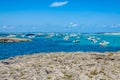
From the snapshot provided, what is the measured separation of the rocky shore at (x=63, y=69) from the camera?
20.1 m

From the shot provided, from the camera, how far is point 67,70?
2172 cm

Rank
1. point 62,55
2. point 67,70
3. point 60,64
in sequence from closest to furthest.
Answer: point 67,70 → point 60,64 → point 62,55

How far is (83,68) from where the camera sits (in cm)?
2255

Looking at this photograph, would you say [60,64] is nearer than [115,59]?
Yes

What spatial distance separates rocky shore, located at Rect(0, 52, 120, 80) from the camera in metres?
20.1

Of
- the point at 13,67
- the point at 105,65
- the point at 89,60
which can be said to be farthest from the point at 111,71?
the point at 13,67

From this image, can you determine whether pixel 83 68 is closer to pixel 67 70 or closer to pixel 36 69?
pixel 67 70

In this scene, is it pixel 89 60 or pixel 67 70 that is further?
pixel 89 60

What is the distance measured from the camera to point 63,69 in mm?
21844

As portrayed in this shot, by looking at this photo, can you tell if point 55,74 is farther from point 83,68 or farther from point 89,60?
point 89,60

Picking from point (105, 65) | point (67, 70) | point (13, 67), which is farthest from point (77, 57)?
point (13, 67)

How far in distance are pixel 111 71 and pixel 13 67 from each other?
7422mm

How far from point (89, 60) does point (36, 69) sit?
579cm

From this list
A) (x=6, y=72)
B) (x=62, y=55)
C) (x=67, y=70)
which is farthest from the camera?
(x=62, y=55)
